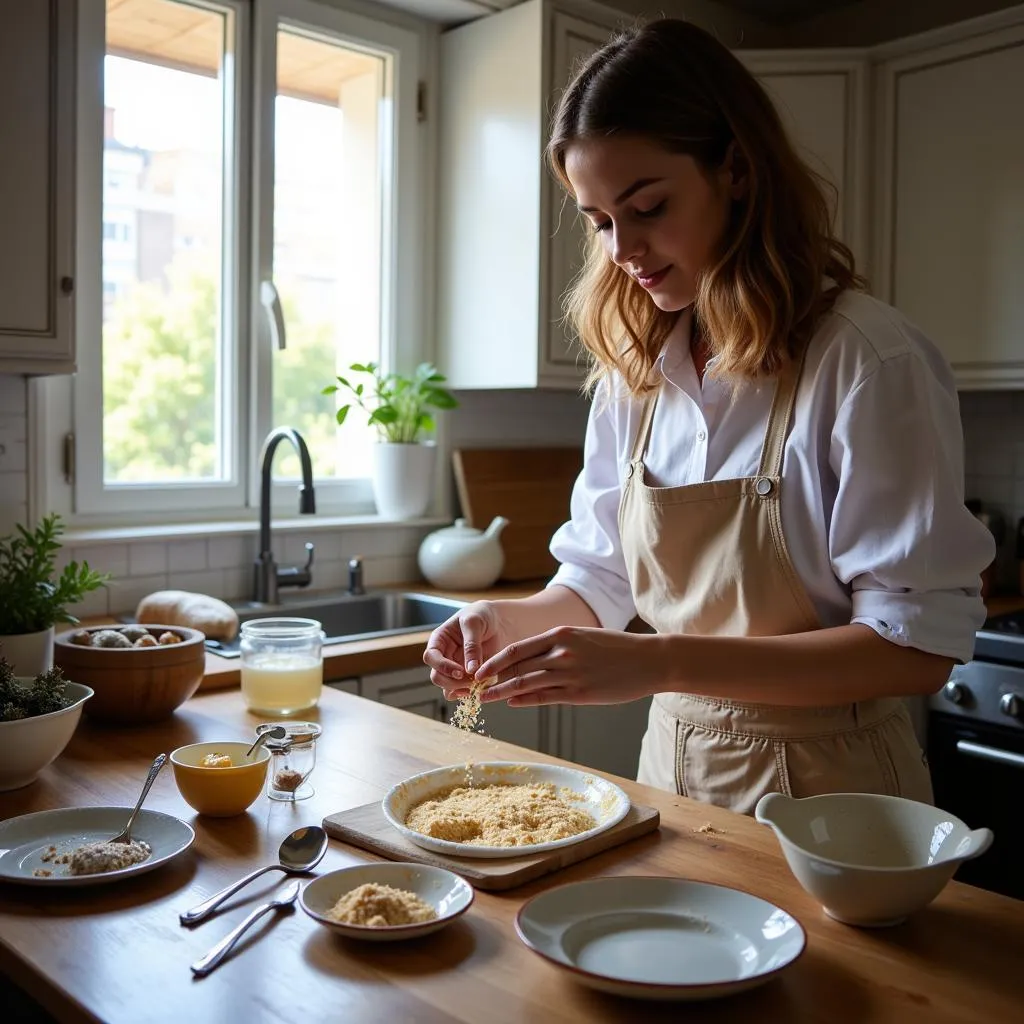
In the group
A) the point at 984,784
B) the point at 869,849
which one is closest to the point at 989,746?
the point at 984,784

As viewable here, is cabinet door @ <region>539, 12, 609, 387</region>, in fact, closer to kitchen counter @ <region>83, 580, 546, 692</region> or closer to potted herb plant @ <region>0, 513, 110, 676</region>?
kitchen counter @ <region>83, 580, 546, 692</region>

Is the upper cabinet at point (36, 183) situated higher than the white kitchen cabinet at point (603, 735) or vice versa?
the upper cabinet at point (36, 183)

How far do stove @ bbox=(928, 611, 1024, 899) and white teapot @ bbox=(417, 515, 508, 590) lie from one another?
109cm

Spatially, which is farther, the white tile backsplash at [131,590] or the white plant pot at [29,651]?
the white tile backsplash at [131,590]

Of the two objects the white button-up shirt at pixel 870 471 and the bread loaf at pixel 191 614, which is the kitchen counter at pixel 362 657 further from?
the white button-up shirt at pixel 870 471

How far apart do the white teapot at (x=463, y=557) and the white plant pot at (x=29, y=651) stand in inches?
51.5

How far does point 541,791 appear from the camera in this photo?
1.29m

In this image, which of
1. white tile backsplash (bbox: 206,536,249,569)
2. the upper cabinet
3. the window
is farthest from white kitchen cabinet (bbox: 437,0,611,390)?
the upper cabinet

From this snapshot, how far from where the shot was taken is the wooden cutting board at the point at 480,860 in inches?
42.1

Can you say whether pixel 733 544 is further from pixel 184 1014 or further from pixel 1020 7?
pixel 1020 7

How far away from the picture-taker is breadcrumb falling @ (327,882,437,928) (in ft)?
3.12

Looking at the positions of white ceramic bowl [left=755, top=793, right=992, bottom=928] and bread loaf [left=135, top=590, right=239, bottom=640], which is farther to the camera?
bread loaf [left=135, top=590, right=239, bottom=640]

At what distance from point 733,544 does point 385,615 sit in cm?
149

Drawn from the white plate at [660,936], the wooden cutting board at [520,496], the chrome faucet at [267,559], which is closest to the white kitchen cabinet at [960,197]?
the wooden cutting board at [520,496]
